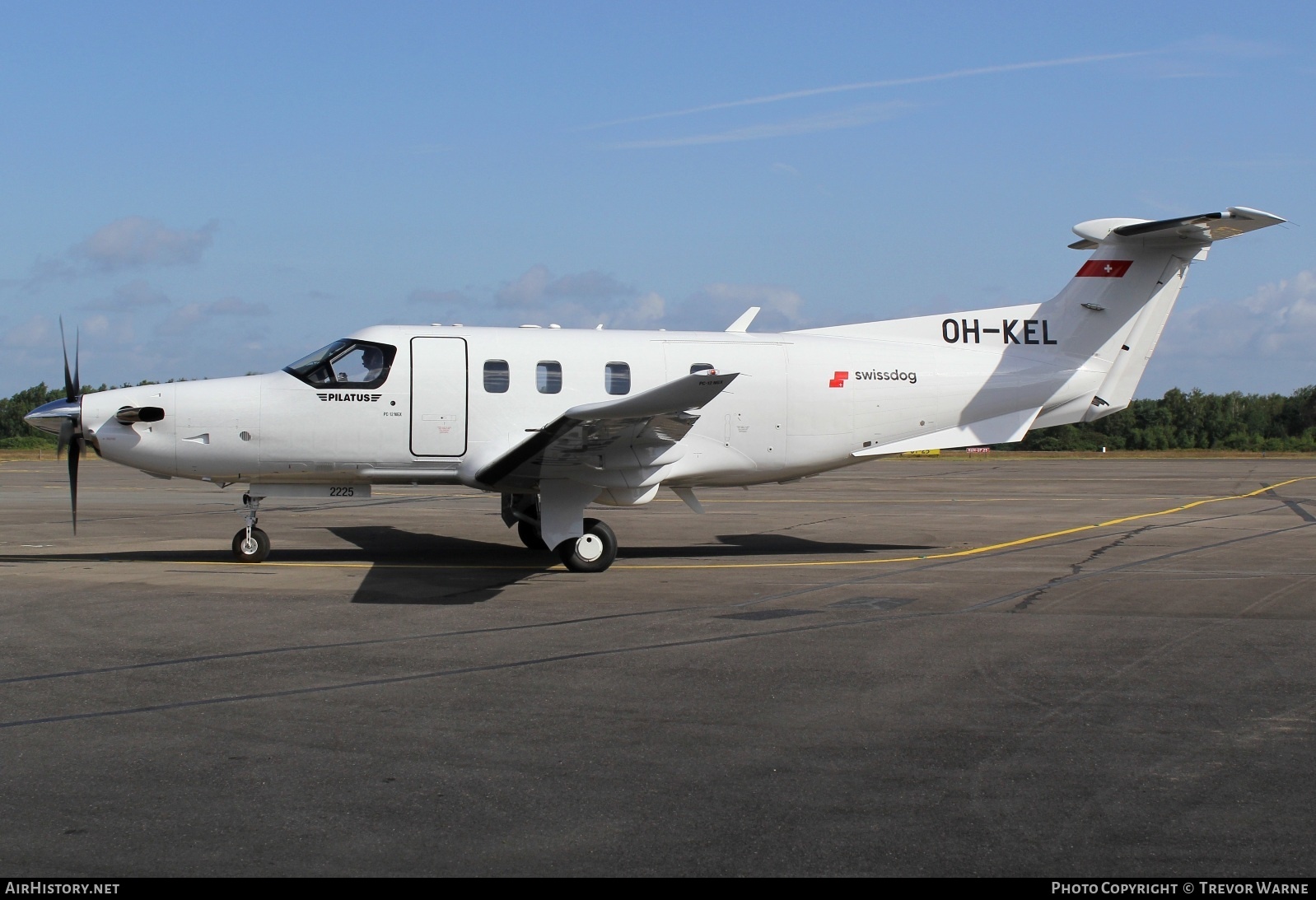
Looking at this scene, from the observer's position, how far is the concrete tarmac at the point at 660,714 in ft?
15.9

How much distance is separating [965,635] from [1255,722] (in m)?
3.01

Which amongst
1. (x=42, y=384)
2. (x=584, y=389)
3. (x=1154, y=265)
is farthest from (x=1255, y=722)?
(x=42, y=384)

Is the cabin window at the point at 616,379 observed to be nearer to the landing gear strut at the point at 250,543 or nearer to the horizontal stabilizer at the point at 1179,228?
the landing gear strut at the point at 250,543

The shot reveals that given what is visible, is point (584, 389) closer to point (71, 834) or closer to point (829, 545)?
point (829, 545)

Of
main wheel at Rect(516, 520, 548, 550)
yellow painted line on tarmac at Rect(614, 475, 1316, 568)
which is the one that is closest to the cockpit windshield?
main wheel at Rect(516, 520, 548, 550)

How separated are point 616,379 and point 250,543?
541 cm

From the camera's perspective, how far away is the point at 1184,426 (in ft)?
269

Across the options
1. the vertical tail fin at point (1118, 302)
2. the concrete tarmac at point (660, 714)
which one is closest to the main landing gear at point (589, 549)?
the concrete tarmac at point (660, 714)

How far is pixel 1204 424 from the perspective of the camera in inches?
3221

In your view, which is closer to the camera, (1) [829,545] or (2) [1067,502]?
(1) [829,545]

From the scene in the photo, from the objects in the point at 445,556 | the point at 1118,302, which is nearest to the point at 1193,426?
the point at 1118,302

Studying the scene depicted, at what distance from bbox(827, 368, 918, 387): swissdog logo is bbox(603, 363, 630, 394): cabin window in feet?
9.82

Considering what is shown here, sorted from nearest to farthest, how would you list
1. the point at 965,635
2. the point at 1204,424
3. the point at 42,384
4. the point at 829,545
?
the point at 965,635, the point at 829,545, the point at 42,384, the point at 1204,424

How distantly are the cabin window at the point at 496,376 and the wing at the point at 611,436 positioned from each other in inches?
51.3
